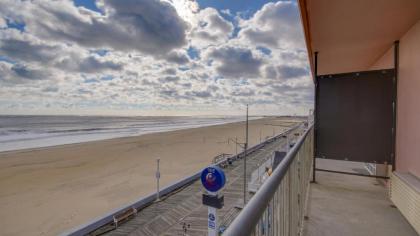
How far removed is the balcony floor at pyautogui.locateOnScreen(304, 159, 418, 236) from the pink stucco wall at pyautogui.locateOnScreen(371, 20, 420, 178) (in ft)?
2.34

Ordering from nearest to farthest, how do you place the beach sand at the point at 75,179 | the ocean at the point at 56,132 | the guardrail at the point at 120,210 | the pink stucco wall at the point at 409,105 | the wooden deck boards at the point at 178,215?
the pink stucco wall at the point at 409,105, the guardrail at the point at 120,210, the wooden deck boards at the point at 178,215, the beach sand at the point at 75,179, the ocean at the point at 56,132

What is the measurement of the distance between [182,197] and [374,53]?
8.87m

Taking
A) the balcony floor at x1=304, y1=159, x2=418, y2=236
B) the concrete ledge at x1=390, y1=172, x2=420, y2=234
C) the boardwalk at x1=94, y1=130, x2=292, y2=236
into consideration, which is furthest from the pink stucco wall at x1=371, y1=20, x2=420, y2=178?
the boardwalk at x1=94, y1=130, x2=292, y2=236

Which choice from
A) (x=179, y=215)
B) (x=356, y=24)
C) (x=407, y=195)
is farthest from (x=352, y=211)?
(x=179, y=215)

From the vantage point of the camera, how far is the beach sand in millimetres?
9055

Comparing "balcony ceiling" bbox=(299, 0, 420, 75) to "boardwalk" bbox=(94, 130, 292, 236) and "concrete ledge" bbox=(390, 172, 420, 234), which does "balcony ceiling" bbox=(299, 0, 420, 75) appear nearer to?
"concrete ledge" bbox=(390, 172, 420, 234)

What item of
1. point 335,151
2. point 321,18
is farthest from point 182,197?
point 321,18

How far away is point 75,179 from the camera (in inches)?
543

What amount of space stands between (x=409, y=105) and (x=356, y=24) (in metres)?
1.52

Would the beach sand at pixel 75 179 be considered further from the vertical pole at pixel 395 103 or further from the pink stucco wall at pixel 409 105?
the pink stucco wall at pixel 409 105

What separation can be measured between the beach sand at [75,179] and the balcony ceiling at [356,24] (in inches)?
383

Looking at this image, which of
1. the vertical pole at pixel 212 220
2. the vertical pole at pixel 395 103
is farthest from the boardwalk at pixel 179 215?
the vertical pole at pixel 212 220

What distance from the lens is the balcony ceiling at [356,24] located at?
9.07ft

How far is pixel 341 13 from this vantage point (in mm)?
2959
